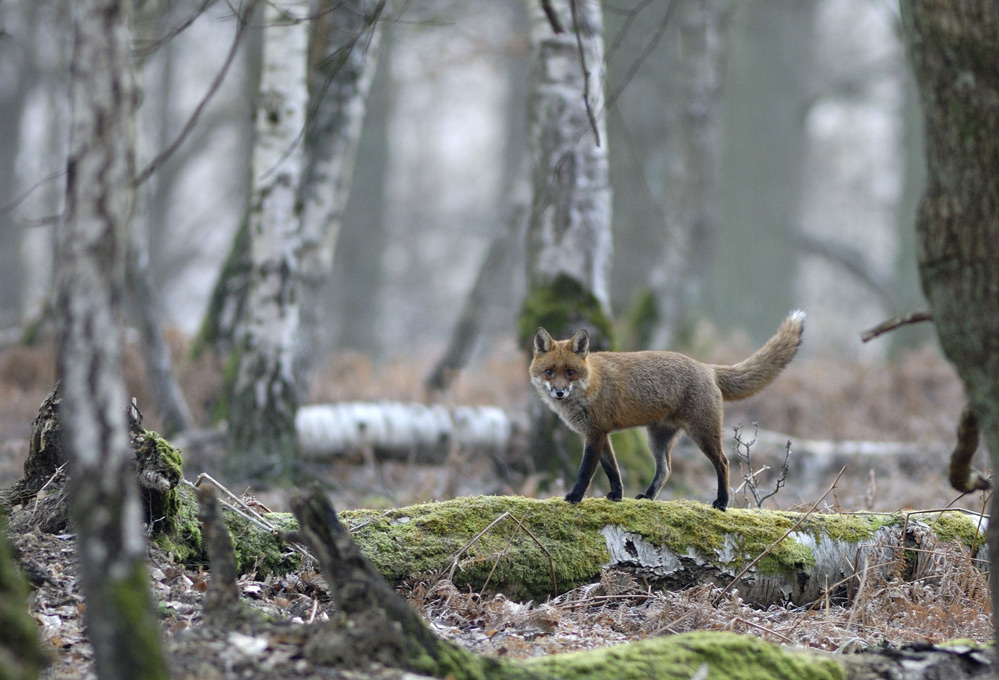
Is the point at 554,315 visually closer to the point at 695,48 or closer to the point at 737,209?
the point at 695,48

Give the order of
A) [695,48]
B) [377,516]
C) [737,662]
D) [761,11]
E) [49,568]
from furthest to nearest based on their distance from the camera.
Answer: [761,11], [695,48], [377,516], [49,568], [737,662]

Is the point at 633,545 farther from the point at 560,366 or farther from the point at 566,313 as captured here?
the point at 566,313

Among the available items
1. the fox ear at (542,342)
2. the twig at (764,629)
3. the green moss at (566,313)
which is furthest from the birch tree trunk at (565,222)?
the twig at (764,629)

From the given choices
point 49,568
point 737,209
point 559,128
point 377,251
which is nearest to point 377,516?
point 49,568

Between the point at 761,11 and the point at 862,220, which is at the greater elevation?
the point at 761,11

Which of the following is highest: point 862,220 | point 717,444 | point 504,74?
point 504,74

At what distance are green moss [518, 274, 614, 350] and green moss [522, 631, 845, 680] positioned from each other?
4794 millimetres

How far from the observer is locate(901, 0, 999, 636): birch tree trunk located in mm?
3125

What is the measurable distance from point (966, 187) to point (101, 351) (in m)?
3.05

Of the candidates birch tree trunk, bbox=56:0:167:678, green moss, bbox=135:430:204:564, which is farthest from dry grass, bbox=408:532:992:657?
birch tree trunk, bbox=56:0:167:678

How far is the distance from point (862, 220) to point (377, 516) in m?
35.8

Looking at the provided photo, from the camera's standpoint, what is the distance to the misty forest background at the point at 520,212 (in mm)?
10586

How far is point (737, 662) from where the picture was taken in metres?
3.48

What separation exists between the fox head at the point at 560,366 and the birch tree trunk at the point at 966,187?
9.74 feet
